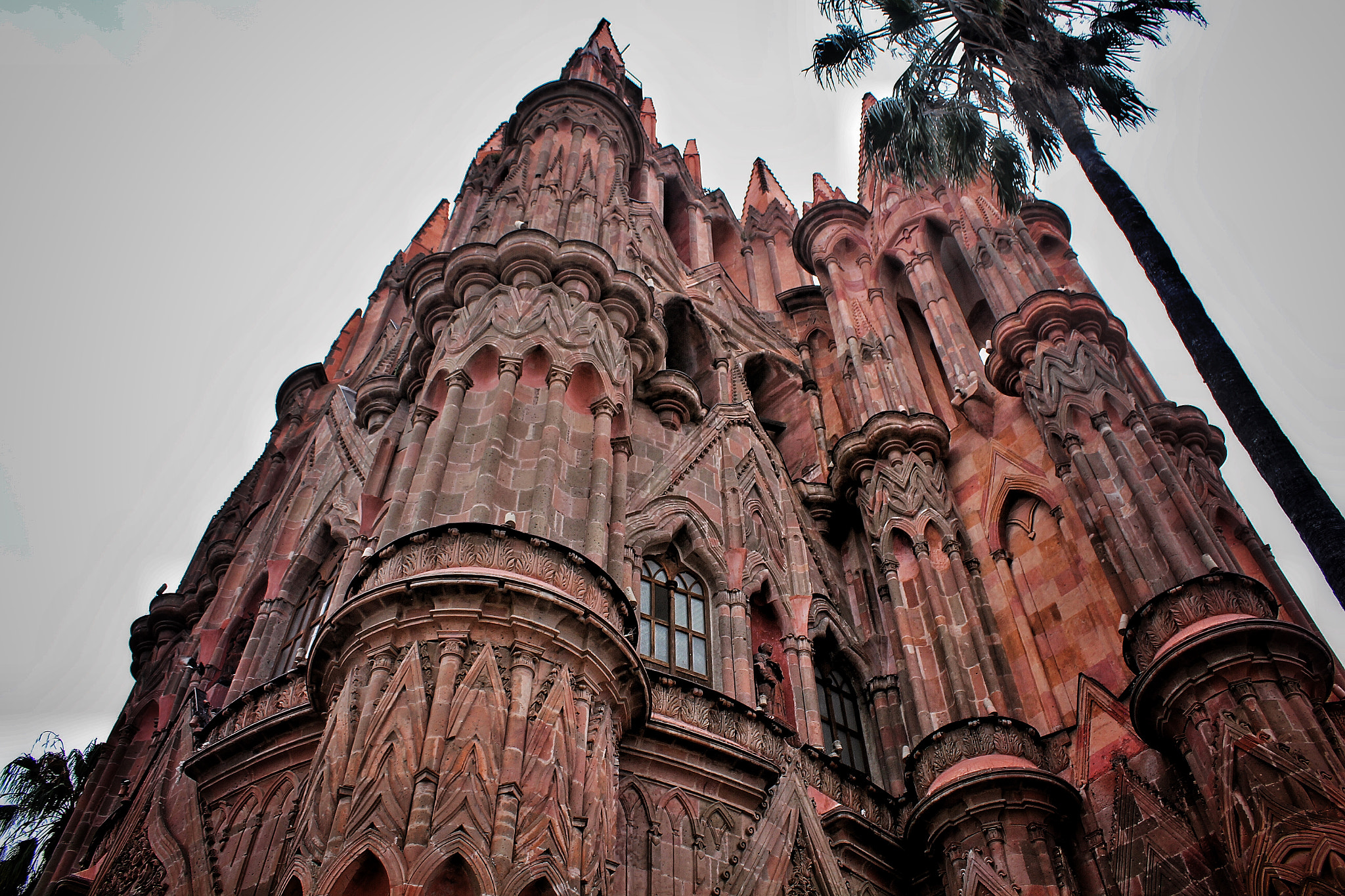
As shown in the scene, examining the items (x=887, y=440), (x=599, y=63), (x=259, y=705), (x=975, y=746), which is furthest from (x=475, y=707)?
(x=599, y=63)

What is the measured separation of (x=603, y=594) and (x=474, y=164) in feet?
77.2

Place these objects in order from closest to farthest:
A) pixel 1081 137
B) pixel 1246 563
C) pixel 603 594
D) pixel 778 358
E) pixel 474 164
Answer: pixel 603 594, pixel 1081 137, pixel 1246 563, pixel 778 358, pixel 474 164

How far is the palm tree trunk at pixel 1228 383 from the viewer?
1031 cm

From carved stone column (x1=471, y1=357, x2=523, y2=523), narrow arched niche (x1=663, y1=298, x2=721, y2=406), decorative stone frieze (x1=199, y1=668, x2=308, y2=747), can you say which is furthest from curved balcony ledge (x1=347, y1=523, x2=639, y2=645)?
narrow arched niche (x1=663, y1=298, x2=721, y2=406)

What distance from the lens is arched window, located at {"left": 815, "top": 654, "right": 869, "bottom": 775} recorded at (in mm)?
17750

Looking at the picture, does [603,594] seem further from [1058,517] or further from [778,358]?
[778,358]

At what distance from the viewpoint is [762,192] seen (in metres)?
40.9

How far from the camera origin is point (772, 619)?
18797 mm

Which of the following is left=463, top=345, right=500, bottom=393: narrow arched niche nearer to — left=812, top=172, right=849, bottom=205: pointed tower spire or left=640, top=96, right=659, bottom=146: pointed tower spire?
left=812, top=172, right=849, bottom=205: pointed tower spire

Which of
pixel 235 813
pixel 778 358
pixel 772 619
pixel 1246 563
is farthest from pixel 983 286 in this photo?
pixel 235 813

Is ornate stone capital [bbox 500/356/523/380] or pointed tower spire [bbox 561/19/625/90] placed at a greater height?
pointed tower spire [bbox 561/19/625/90]

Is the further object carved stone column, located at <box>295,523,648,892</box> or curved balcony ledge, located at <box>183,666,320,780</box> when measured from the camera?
curved balcony ledge, located at <box>183,666,320,780</box>

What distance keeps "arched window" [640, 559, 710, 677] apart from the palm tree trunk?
8.18 metres

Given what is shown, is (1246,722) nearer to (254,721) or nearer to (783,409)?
(254,721)
